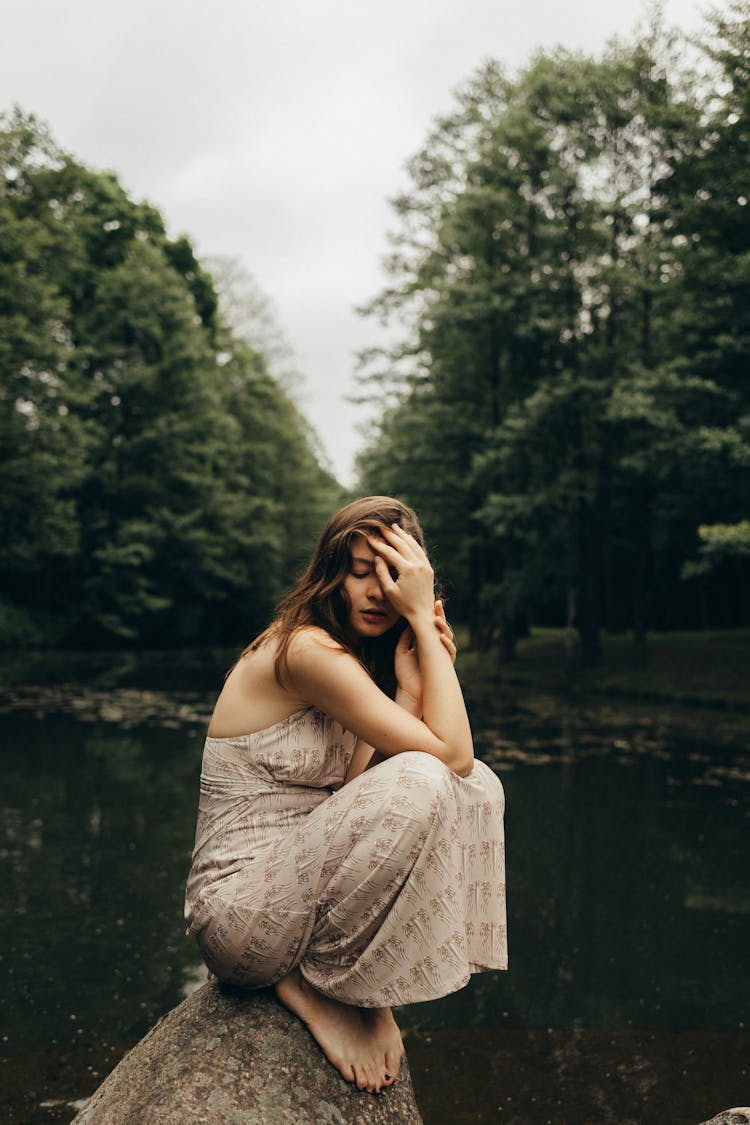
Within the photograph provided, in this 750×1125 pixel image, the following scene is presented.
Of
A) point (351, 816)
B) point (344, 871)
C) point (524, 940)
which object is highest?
point (351, 816)

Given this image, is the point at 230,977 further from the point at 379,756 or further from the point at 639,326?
the point at 639,326

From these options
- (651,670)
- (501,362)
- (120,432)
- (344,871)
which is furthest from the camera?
(120,432)

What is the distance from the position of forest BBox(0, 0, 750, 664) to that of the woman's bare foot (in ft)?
42.5

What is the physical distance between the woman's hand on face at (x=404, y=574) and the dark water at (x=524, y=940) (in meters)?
1.86

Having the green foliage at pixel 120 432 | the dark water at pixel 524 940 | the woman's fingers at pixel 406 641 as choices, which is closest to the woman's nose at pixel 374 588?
the woman's fingers at pixel 406 641

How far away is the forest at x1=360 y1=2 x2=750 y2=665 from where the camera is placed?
17.6m

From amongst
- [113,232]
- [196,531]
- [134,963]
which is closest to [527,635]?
[196,531]

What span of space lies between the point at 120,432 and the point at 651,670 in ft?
56.5

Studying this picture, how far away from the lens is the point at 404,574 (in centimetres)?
285

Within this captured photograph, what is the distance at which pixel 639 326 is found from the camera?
22000 millimetres

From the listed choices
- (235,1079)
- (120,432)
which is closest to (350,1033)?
(235,1079)

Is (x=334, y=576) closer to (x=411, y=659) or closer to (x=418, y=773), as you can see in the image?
(x=411, y=659)

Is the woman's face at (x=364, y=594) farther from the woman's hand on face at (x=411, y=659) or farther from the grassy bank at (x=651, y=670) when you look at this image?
the grassy bank at (x=651, y=670)

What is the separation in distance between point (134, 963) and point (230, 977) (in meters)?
2.49
